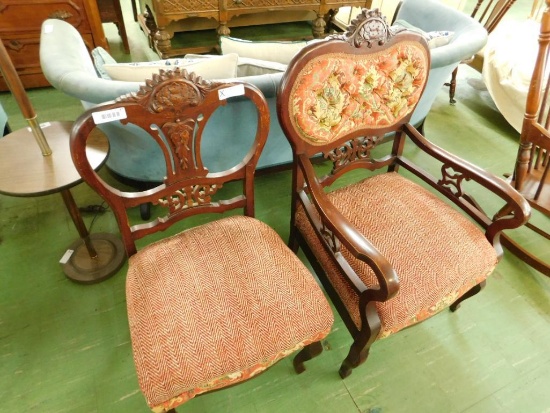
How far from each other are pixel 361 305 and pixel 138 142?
103 cm

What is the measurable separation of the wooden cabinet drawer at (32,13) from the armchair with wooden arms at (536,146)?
2606 millimetres

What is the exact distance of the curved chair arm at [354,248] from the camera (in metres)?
0.81

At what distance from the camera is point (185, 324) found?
842mm

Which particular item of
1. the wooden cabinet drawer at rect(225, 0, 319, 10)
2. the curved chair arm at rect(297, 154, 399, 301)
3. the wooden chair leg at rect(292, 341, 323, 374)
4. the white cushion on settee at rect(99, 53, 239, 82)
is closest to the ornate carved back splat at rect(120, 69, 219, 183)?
the curved chair arm at rect(297, 154, 399, 301)

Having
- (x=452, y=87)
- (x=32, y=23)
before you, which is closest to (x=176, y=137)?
(x=32, y=23)

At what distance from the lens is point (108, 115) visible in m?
0.80

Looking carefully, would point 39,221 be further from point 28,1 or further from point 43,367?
point 28,1

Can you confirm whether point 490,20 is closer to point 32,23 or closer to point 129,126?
point 129,126

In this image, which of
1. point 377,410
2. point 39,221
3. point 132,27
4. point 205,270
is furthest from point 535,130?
point 132,27

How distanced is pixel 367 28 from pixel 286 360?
109cm

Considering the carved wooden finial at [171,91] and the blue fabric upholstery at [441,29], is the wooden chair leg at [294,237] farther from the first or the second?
the blue fabric upholstery at [441,29]

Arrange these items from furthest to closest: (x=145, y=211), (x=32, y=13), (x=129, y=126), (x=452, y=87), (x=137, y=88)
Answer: (x=452, y=87) < (x=32, y=13) < (x=145, y=211) < (x=129, y=126) < (x=137, y=88)

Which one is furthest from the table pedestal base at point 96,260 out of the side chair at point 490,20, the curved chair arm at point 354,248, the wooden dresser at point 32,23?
the side chair at point 490,20

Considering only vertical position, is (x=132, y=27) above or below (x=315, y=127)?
below
